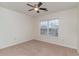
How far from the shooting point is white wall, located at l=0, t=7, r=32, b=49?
12.9 ft

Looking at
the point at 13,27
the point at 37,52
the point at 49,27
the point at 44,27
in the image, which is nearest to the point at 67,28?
the point at 49,27

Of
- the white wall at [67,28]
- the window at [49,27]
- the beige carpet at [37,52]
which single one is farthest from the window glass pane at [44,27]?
the beige carpet at [37,52]

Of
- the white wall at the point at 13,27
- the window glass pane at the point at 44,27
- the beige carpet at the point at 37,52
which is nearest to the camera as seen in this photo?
the beige carpet at the point at 37,52

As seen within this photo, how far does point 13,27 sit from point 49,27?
98.8 inches

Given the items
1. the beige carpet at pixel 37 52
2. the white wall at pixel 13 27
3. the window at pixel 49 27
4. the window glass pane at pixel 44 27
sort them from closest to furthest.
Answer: the beige carpet at pixel 37 52 < the white wall at pixel 13 27 < the window at pixel 49 27 < the window glass pane at pixel 44 27

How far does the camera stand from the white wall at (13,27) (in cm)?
394

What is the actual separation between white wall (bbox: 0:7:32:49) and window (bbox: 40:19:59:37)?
3.89 ft

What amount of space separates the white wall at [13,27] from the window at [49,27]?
118cm

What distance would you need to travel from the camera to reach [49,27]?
541 cm

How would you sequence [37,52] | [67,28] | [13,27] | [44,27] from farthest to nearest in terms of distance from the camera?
[44,27] → [13,27] → [67,28] → [37,52]

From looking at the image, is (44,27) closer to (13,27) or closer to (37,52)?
(13,27)

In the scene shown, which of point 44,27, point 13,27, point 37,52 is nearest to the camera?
point 37,52

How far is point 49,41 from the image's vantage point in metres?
5.30

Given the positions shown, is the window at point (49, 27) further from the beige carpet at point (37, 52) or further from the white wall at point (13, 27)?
the beige carpet at point (37, 52)
